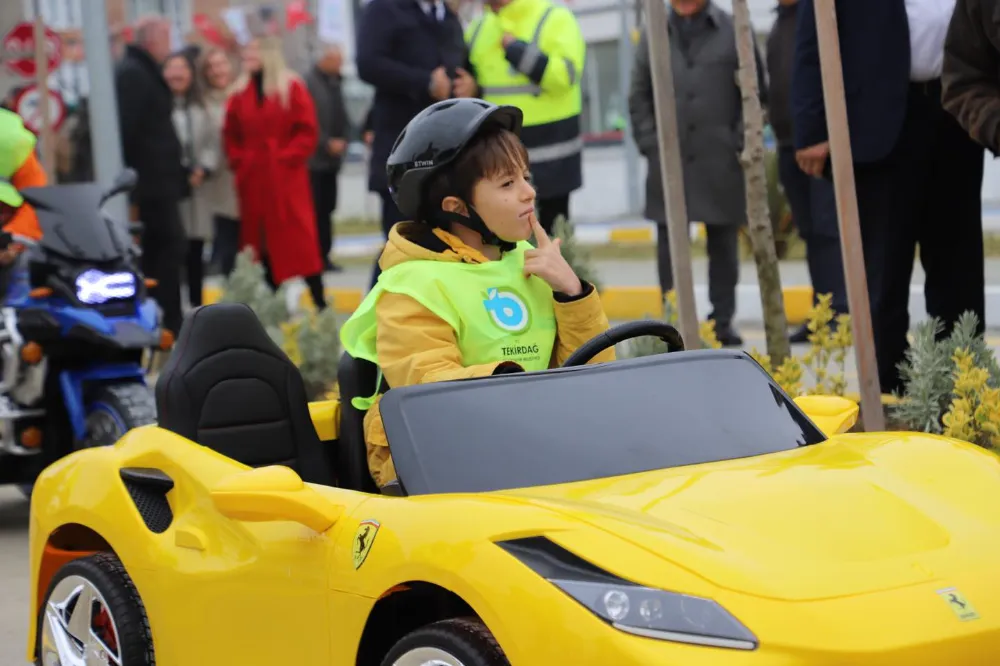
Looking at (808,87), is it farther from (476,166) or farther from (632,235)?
(632,235)

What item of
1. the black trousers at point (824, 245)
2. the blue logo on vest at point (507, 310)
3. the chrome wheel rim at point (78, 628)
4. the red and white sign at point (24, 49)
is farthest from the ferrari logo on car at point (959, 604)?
the red and white sign at point (24, 49)

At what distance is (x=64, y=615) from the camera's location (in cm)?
509

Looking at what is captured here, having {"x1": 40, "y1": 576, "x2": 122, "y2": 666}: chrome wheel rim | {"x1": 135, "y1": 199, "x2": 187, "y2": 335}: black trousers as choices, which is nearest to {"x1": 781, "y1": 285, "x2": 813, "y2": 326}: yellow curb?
{"x1": 135, "y1": 199, "x2": 187, "y2": 335}: black trousers

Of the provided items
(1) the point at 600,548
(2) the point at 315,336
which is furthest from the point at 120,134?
(1) the point at 600,548

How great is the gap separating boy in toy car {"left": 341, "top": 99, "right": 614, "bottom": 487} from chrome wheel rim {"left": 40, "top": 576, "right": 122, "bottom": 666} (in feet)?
2.58

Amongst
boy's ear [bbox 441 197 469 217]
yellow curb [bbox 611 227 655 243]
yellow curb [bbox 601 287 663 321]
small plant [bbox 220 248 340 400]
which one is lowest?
yellow curb [bbox 611 227 655 243]

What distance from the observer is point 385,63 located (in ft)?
34.4

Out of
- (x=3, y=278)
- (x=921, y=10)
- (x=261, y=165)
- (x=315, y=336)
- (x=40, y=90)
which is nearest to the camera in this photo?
(x=921, y=10)

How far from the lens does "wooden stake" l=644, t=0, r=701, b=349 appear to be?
7250mm

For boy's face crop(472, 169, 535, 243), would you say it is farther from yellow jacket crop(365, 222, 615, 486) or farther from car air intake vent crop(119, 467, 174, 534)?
car air intake vent crop(119, 467, 174, 534)

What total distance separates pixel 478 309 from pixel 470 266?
0.14 meters

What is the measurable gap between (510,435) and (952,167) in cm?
372

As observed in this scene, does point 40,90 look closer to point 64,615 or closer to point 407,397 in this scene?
point 64,615

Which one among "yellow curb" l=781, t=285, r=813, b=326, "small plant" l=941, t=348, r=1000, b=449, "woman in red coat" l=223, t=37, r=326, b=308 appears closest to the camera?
"small plant" l=941, t=348, r=1000, b=449
